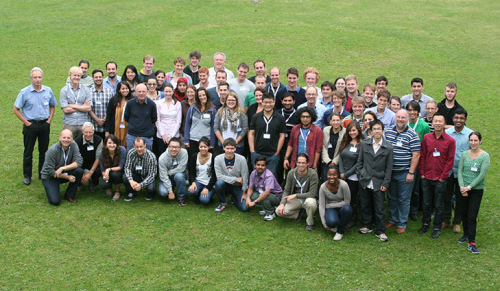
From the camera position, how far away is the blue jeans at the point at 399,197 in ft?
30.6

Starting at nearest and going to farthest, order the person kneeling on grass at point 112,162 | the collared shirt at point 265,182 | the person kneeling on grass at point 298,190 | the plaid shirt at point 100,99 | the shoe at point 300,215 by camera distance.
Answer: the person kneeling on grass at point 298,190 < the shoe at point 300,215 < the collared shirt at point 265,182 < the person kneeling on grass at point 112,162 < the plaid shirt at point 100,99

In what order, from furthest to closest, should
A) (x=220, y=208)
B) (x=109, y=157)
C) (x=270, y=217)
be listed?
(x=109, y=157)
(x=220, y=208)
(x=270, y=217)

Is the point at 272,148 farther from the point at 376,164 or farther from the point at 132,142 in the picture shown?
the point at 132,142

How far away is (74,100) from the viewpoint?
1111cm

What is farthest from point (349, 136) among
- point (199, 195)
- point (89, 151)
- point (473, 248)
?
point (89, 151)

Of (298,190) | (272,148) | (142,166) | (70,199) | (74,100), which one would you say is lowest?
(70,199)

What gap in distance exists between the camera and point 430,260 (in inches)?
334

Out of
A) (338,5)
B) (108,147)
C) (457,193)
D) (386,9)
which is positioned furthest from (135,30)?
(457,193)

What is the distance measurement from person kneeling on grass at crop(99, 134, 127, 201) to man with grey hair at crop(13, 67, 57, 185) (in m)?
1.49

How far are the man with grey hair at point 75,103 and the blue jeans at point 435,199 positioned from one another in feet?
22.4

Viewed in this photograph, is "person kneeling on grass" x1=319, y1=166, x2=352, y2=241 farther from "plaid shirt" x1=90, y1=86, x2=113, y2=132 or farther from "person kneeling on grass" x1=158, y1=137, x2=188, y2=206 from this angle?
"plaid shirt" x1=90, y1=86, x2=113, y2=132

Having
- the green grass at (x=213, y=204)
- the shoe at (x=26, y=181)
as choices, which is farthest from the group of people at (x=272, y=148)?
the green grass at (x=213, y=204)

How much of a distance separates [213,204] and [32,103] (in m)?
4.20

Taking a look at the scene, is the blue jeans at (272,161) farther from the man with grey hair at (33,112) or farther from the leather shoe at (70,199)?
the man with grey hair at (33,112)
